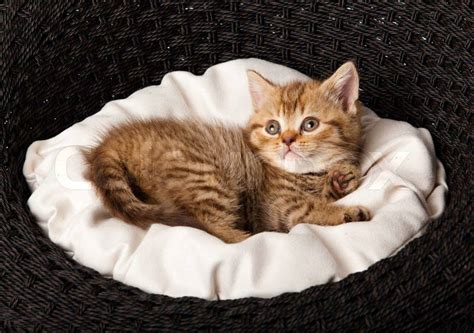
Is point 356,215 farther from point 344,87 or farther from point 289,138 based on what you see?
point 344,87

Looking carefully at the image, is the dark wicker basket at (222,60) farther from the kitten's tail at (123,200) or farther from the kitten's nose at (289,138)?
the kitten's nose at (289,138)

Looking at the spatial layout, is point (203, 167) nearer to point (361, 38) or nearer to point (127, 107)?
point (127, 107)

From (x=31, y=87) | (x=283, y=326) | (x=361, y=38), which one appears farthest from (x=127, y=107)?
(x=283, y=326)

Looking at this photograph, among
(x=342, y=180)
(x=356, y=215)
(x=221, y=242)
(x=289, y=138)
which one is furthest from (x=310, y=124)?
(x=221, y=242)

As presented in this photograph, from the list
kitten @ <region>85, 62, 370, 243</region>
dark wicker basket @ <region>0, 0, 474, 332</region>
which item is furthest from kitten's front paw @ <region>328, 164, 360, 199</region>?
dark wicker basket @ <region>0, 0, 474, 332</region>

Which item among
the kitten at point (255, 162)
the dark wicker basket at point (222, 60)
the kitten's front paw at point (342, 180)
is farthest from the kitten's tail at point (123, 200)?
the kitten's front paw at point (342, 180)

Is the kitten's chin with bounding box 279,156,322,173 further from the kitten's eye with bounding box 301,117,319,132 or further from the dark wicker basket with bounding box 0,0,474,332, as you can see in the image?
the dark wicker basket with bounding box 0,0,474,332
